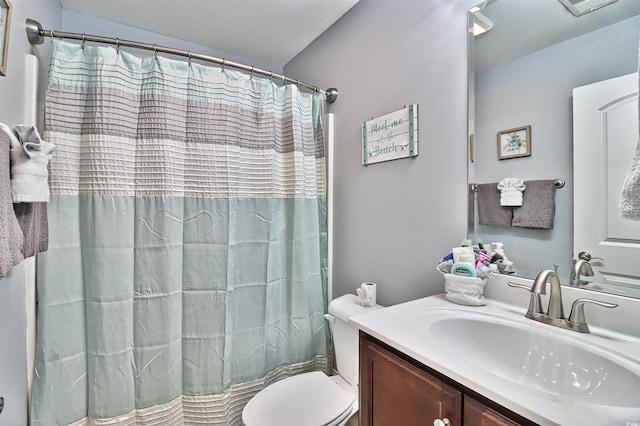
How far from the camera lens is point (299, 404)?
3.91 ft

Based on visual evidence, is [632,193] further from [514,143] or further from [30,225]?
[30,225]

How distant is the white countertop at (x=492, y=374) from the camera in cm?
48

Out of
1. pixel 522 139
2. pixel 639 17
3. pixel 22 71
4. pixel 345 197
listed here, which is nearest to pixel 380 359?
pixel 522 139

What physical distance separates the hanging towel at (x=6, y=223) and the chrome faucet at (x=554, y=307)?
135 centimetres

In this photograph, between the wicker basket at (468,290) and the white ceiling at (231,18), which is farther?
A: the white ceiling at (231,18)

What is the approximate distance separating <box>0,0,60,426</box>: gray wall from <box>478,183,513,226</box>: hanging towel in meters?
1.65

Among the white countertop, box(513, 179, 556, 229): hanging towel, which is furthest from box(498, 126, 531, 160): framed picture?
the white countertop

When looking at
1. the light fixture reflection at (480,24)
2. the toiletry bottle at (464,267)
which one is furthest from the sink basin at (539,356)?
the light fixture reflection at (480,24)

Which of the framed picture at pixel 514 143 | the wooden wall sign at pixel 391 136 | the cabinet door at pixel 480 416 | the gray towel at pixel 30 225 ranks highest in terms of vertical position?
the wooden wall sign at pixel 391 136

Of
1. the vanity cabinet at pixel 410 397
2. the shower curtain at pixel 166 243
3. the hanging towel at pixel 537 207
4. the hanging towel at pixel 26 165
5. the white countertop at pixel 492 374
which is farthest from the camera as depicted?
the shower curtain at pixel 166 243

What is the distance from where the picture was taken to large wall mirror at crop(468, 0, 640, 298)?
0.81 m

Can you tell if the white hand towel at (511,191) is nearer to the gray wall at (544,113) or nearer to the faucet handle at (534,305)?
the gray wall at (544,113)

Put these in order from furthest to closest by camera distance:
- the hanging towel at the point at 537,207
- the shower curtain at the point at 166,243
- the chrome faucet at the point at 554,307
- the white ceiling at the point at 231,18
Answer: the white ceiling at the point at 231,18 → the shower curtain at the point at 166,243 → the hanging towel at the point at 537,207 → the chrome faucet at the point at 554,307

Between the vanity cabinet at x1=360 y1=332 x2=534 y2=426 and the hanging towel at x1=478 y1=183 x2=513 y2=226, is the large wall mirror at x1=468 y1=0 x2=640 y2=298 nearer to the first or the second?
the hanging towel at x1=478 y1=183 x2=513 y2=226
